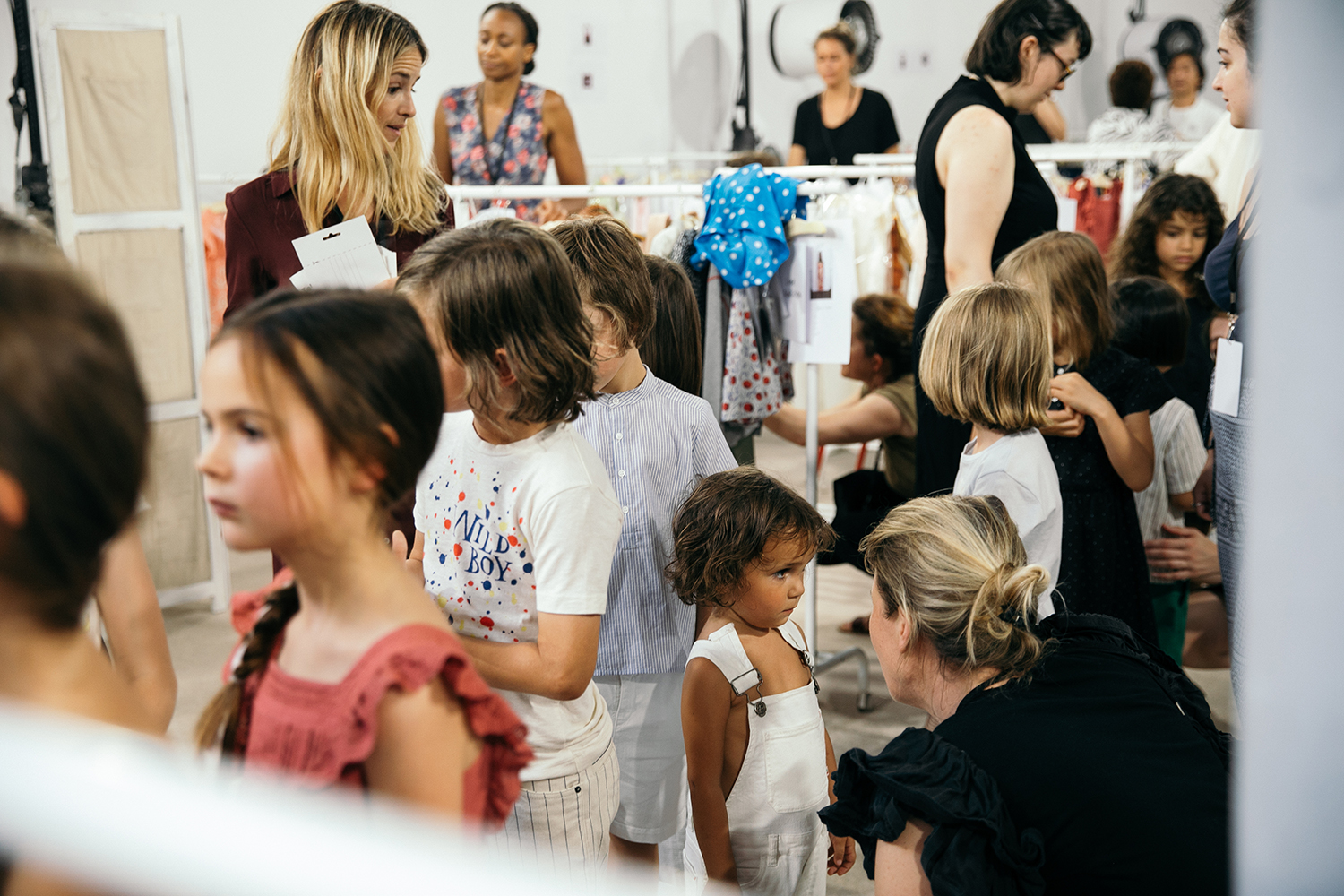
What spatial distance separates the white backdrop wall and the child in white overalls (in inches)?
134

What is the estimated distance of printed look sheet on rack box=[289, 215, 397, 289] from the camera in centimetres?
164

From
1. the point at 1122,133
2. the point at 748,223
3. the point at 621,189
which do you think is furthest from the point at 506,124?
the point at 1122,133

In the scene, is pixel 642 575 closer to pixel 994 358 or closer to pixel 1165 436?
pixel 994 358

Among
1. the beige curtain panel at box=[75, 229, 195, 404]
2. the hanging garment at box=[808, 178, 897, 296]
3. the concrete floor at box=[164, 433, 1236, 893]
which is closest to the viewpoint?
the concrete floor at box=[164, 433, 1236, 893]

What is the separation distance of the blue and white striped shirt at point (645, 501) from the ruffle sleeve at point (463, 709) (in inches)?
32.9

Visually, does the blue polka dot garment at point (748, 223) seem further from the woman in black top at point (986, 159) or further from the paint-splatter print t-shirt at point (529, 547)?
the paint-splatter print t-shirt at point (529, 547)

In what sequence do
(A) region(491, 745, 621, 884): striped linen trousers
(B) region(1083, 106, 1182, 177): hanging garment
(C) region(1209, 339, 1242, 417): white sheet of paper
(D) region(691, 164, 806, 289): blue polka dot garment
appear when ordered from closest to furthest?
(A) region(491, 745, 621, 884): striped linen trousers → (C) region(1209, 339, 1242, 417): white sheet of paper → (D) region(691, 164, 806, 289): blue polka dot garment → (B) region(1083, 106, 1182, 177): hanging garment

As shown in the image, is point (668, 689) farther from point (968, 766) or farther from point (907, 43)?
point (907, 43)

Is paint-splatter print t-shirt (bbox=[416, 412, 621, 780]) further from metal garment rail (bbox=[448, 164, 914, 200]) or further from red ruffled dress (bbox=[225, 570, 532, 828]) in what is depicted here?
metal garment rail (bbox=[448, 164, 914, 200])

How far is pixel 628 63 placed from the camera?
7.47m

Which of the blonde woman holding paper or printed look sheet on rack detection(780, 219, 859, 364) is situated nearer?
the blonde woman holding paper

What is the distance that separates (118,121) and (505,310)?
3.08 m

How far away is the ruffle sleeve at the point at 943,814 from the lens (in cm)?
112

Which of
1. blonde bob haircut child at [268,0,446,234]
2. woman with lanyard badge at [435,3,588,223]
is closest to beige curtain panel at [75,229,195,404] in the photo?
woman with lanyard badge at [435,3,588,223]
